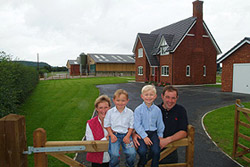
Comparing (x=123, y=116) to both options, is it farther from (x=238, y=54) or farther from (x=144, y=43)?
(x=144, y=43)

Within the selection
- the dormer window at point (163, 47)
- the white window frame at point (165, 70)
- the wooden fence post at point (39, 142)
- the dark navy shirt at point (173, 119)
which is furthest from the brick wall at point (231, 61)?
the wooden fence post at point (39, 142)

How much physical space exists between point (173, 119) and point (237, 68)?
1874cm

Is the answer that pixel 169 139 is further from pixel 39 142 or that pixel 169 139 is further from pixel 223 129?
pixel 223 129

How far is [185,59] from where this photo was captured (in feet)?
85.6

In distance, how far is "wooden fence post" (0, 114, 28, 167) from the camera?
215 cm

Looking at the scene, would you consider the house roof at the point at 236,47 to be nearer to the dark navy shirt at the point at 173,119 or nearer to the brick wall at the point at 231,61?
the brick wall at the point at 231,61

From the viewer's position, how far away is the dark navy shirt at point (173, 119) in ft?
10.3

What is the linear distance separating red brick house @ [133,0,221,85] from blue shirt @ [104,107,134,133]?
23.4m

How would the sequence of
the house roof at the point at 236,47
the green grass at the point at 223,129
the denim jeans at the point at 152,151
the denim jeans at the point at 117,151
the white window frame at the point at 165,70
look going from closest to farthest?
1. the denim jeans at the point at 117,151
2. the denim jeans at the point at 152,151
3. the green grass at the point at 223,129
4. the house roof at the point at 236,47
5. the white window frame at the point at 165,70

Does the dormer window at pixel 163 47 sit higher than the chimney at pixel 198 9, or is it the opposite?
the chimney at pixel 198 9

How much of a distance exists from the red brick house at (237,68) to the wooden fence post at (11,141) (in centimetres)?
1991

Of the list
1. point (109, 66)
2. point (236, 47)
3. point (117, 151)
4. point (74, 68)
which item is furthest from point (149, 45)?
point (74, 68)

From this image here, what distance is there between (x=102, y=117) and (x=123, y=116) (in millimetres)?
476

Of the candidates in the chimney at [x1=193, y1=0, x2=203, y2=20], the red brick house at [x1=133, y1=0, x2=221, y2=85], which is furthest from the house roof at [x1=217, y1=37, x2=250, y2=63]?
the chimney at [x1=193, y1=0, x2=203, y2=20]
